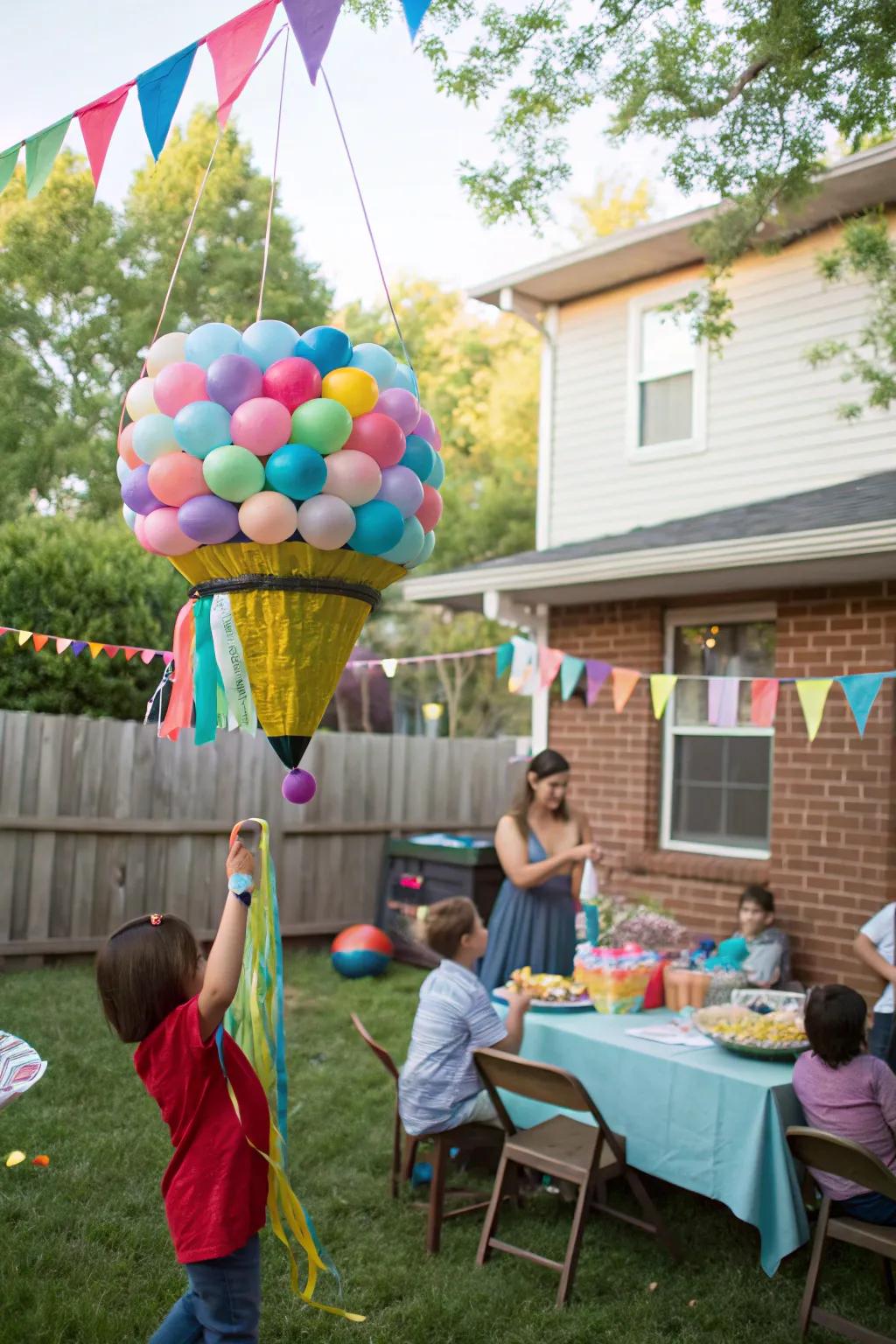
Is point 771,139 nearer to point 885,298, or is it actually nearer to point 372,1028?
point 885,298

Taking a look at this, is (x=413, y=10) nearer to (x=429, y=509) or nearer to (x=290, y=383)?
(x=290, y=383)

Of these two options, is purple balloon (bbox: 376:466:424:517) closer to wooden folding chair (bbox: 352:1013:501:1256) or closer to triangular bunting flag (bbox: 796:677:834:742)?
wooden folding chair (bbox: 352:1013:501:1256)

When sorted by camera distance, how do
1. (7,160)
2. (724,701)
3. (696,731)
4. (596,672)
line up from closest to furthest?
1. (7,160)
2. (724,701)
3. (596,672)
4. (696,731)

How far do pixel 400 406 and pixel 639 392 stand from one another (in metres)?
6.62

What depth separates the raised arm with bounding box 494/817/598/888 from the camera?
508 cm

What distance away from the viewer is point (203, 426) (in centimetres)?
234

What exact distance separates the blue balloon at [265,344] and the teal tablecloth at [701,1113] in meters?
2.80

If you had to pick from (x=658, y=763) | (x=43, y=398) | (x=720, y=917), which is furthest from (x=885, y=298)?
(x=43, y=398)


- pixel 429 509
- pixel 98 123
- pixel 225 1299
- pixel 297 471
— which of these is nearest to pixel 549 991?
pixel 225 1299

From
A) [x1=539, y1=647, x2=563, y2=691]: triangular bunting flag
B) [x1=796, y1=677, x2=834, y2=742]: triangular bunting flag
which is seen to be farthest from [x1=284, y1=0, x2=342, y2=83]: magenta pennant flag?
[x1=539, y1=647, x2=563, y2=691]: triangular bunting flag

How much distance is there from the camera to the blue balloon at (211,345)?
Answer: 7.95ft

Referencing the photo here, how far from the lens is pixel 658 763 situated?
26.0 feet

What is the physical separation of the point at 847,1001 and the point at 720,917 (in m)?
3.69

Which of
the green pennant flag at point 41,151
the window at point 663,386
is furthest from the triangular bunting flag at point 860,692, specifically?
the green pennant flag at point 41,151
